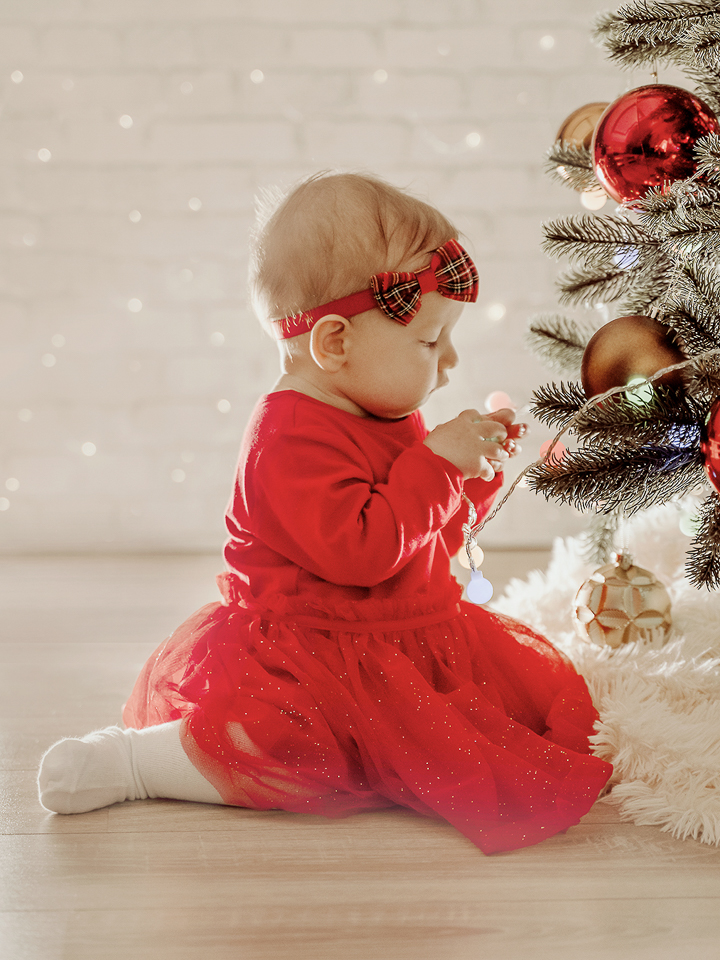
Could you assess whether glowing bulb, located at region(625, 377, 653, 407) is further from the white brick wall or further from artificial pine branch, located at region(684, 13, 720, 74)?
the white brick wall

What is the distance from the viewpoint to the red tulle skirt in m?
0.82

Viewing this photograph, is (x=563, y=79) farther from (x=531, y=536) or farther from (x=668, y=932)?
(x=668, y=932)

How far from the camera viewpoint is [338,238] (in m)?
0.91

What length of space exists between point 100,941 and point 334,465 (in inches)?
17.7

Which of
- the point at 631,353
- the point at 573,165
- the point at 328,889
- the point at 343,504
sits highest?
the point at 573,165

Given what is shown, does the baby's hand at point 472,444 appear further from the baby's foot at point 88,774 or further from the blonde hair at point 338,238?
the baby's foot at point 88,774

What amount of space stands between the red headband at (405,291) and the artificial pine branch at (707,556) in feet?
1.09

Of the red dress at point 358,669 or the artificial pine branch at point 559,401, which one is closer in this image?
the red dress at point 358,669

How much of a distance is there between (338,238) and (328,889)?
1.96ft

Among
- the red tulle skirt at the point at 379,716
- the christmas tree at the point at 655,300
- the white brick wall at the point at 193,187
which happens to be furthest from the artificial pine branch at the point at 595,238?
the white brick wall at the point at 193,187

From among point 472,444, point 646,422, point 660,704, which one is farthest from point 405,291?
point 660,704

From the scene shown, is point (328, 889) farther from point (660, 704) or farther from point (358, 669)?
point (660, 704)

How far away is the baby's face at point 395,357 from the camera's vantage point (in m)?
0.93

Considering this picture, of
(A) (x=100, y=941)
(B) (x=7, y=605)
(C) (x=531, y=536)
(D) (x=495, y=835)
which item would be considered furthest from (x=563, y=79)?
(A) (x=100, y=941)
